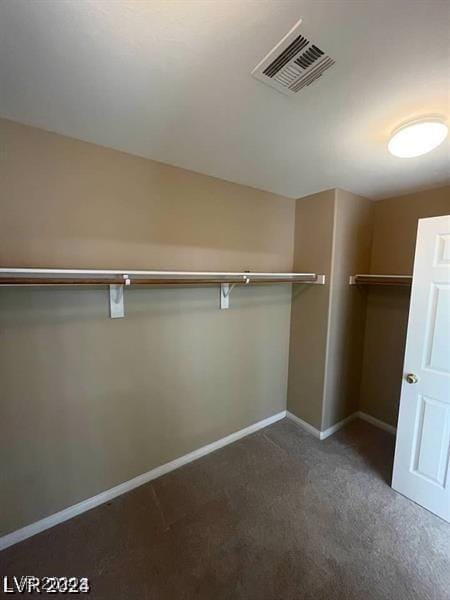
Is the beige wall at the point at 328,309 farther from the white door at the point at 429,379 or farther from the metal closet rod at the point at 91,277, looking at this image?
the metal closet rod at the point at 91,277

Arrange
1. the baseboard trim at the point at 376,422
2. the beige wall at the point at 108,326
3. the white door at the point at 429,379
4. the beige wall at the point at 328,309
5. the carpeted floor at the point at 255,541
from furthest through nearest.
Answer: the baseboard trim at the point at 376,422 → the beige wall at the point at 328,309 → the white door at the point at 429,379 → the beige wall at the point at 108,326 → the carpeted floor at the point at 255,541

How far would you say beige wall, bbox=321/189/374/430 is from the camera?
2.32 meters

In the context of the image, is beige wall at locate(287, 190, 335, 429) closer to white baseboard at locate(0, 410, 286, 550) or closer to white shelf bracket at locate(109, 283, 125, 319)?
white baseboard at locate(0, 410, 286, 550)

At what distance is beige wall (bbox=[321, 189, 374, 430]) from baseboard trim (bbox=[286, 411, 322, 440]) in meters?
0.10

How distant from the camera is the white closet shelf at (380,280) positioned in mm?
2131

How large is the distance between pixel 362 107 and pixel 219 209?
1.14 metres

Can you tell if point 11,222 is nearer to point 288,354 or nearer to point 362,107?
point 362,107

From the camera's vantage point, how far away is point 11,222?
1352mm

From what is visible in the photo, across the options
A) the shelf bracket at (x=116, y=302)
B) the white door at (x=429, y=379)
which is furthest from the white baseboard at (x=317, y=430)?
the shelf bracket at (x=116, y=302)

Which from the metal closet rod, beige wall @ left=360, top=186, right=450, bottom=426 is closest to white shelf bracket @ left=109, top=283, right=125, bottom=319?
the metal closet rod

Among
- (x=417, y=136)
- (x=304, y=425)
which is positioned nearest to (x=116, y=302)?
(x=417, y=136)

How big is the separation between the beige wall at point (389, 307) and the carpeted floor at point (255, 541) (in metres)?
0.75

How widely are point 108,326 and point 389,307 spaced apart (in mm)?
2627

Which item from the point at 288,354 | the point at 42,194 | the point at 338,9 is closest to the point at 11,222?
the point at 42,194
